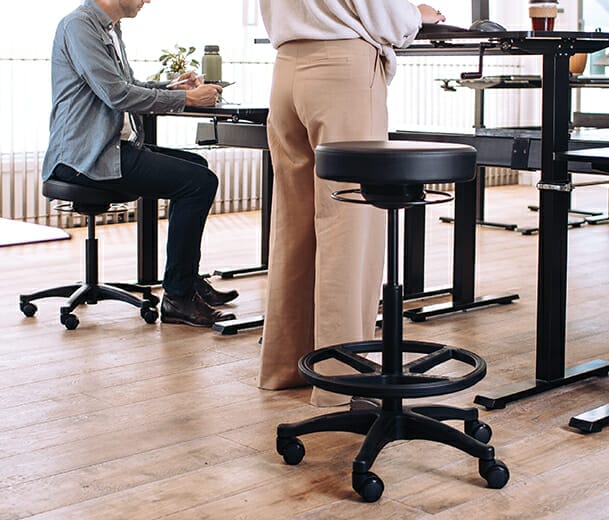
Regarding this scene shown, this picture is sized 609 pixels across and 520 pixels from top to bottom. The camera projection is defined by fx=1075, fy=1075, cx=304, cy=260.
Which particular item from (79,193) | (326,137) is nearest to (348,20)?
(326,137)

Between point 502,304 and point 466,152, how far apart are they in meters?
1.97

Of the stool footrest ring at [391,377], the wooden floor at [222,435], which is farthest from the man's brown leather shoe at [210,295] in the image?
the stool footrest ring at [391,377]

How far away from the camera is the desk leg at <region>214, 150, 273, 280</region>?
4465mm

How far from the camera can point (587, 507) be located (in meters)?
2.08

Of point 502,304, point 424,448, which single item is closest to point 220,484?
point 424,448

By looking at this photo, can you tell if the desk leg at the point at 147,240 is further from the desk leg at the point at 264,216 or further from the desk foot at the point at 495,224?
the desk foot at the point at 495,224

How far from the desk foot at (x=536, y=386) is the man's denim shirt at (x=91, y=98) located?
1514 mm

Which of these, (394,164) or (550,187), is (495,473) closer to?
(394,164)

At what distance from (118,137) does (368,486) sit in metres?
1.89

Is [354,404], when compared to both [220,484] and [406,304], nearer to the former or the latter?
[220,484]

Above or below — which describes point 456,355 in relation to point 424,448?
above

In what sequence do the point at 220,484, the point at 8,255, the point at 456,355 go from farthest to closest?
1. the point at 8,255
2. the point at 456,355
3. the point at 220,484

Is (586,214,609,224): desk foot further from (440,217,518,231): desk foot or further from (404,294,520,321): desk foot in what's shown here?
(404,294,520,321): desk foot

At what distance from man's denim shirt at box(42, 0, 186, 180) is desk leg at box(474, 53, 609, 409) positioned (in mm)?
1385
